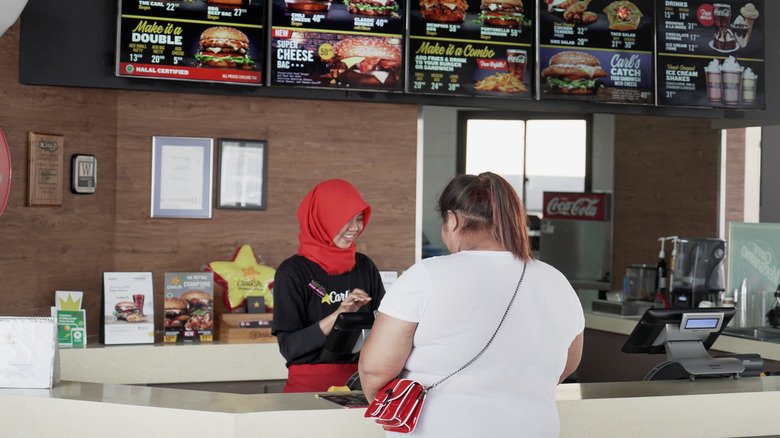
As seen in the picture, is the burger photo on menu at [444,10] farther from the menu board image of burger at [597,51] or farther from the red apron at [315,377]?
the red apron at [315,377]

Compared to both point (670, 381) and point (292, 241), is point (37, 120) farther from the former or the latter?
point (670, 381)

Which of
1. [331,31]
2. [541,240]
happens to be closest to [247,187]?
[331,31]

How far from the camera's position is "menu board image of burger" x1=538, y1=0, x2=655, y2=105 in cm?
403

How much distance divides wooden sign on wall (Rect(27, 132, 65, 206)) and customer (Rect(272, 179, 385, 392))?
1.37 meters

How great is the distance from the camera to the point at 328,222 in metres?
2.61

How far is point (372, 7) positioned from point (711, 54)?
1866 mm

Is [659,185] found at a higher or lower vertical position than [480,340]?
higher

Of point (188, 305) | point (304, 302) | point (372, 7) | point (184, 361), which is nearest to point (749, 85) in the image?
point (372, 7)

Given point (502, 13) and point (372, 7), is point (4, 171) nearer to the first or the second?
point (372, 7)

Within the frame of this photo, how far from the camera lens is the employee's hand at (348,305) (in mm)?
2334

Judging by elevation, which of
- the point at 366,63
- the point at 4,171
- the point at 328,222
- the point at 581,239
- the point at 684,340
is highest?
the point at 366,63

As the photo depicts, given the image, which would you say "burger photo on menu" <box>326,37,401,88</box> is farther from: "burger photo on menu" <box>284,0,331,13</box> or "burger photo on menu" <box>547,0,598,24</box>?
"burger photo on menu" <box>547,0,598,24</box>

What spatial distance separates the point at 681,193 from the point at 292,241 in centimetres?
305

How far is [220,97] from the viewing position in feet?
13.1
